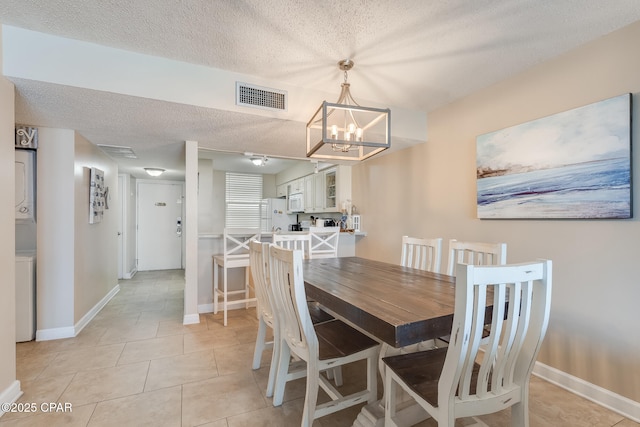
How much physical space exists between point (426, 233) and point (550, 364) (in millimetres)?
1483

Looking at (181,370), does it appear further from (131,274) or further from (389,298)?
(131,274)

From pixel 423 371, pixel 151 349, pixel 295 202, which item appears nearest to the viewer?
pixel 423 371

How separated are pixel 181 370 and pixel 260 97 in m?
2.27

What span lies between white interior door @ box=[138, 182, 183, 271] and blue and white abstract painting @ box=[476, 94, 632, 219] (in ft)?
19.7

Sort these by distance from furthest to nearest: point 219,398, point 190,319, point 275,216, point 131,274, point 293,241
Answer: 1. point 275,216
2. point 131,274
3. point 190,319
4. point 293,241
5. point 219,398

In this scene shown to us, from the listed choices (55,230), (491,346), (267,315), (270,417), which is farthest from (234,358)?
(55,230)

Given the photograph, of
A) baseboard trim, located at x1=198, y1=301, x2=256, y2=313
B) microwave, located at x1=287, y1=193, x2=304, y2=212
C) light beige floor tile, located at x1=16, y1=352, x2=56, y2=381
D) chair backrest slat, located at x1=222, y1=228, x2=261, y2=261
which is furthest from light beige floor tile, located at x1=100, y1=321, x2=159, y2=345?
microwave, located at x1=287, y1=193, x2=304, y2=212

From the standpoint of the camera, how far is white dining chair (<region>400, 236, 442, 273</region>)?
2.27 metres

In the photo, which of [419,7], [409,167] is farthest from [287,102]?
[409,167]

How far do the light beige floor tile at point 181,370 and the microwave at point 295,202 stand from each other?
3439 millimetres

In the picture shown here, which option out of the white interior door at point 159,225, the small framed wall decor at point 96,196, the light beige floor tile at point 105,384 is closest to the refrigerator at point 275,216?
the white interior door at point 159,225

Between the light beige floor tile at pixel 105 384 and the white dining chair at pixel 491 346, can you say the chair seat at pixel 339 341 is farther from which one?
the light beige floor tile at pixel 105 384

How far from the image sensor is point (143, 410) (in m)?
1.71

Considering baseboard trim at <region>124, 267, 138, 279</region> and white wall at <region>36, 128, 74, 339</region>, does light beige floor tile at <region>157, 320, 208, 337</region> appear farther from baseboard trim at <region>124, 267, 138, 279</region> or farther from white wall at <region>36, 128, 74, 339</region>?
baseboard trim at <region>124, 267, 138, 279</region>
